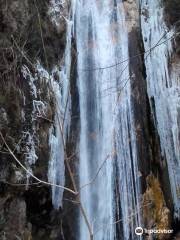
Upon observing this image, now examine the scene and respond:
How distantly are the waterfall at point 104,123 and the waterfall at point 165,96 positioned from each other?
70cm

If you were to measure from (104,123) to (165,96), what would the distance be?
5.81 ft

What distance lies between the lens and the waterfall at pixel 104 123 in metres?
7.54

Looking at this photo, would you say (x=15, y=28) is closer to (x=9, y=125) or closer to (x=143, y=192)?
(x=9, y=125)

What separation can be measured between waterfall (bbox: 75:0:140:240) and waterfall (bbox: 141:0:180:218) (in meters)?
0.70

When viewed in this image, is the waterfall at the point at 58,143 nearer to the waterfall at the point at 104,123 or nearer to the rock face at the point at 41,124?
the rock face at the point at 41,124

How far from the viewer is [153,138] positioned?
8727 millimetres

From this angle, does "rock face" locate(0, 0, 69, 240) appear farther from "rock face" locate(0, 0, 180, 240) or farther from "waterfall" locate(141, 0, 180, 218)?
"waterfall" locate(141, 0, 180, 218)

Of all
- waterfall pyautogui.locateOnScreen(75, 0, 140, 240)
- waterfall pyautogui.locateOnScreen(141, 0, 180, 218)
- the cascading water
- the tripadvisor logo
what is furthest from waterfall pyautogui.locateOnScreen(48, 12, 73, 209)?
waterfall pyautogui.locateOnScreen(141, 0, 180, 218)

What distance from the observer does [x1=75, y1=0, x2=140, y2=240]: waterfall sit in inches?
297

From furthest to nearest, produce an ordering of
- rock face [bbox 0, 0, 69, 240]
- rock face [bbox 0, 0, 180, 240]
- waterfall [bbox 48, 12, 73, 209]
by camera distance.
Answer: waterfall [bbox 48, 12, 73, 209] < rock face [bbox 0, 0, 180, 240] < rock face [bbox 0, 0, 69, 240]

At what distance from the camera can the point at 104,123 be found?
317 inches

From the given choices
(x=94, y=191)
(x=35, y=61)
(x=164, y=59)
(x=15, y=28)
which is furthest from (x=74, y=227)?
(x=164, y=59)

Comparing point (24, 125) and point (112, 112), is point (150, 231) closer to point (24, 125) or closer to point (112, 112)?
point (112, 112)

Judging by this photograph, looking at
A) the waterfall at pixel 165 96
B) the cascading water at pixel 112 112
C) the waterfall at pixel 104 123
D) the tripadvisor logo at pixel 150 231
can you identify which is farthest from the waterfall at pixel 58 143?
the waterfall at pixel 165 96
